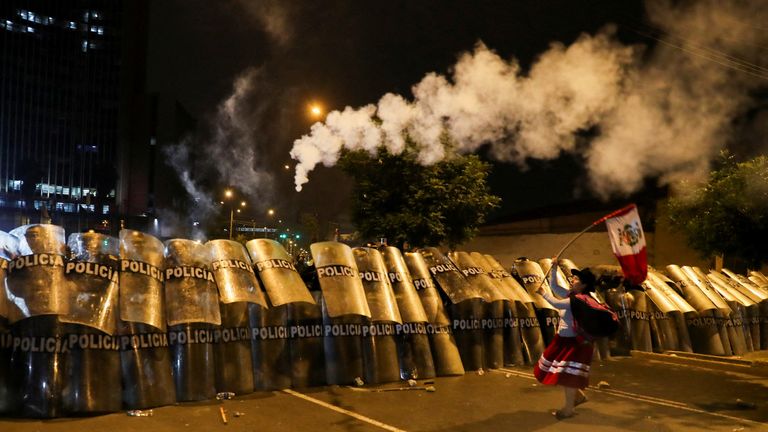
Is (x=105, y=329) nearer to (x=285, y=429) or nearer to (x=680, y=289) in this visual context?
(x=285, y=429)

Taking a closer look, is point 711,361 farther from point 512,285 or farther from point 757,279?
point 757,279

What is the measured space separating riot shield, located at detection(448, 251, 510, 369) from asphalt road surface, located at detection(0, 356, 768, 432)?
59 centimetres

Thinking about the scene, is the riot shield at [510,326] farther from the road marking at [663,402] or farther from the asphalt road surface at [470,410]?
the road marking at [663,402]

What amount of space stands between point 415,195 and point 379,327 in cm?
856

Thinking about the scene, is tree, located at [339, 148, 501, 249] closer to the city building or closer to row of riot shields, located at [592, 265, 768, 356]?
row of riot shields, located at [592, 265, 768, 356]

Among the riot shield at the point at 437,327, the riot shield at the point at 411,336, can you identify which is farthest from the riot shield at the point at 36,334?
the riot shield at the point at 437,327

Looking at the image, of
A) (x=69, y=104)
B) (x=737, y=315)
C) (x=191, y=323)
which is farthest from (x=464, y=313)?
(x=69, y=104)

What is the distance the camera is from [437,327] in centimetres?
891

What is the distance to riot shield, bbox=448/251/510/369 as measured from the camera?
30.8 feet

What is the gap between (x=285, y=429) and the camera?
598 centimetres

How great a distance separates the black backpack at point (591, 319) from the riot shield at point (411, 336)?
2.50 meters

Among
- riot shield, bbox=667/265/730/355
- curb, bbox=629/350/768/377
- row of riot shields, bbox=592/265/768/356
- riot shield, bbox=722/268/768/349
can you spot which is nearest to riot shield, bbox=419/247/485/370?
row of riot shields, bbox=592/265/768/356

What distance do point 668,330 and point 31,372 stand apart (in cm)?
1094

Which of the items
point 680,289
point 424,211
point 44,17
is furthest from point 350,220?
point 44,17
